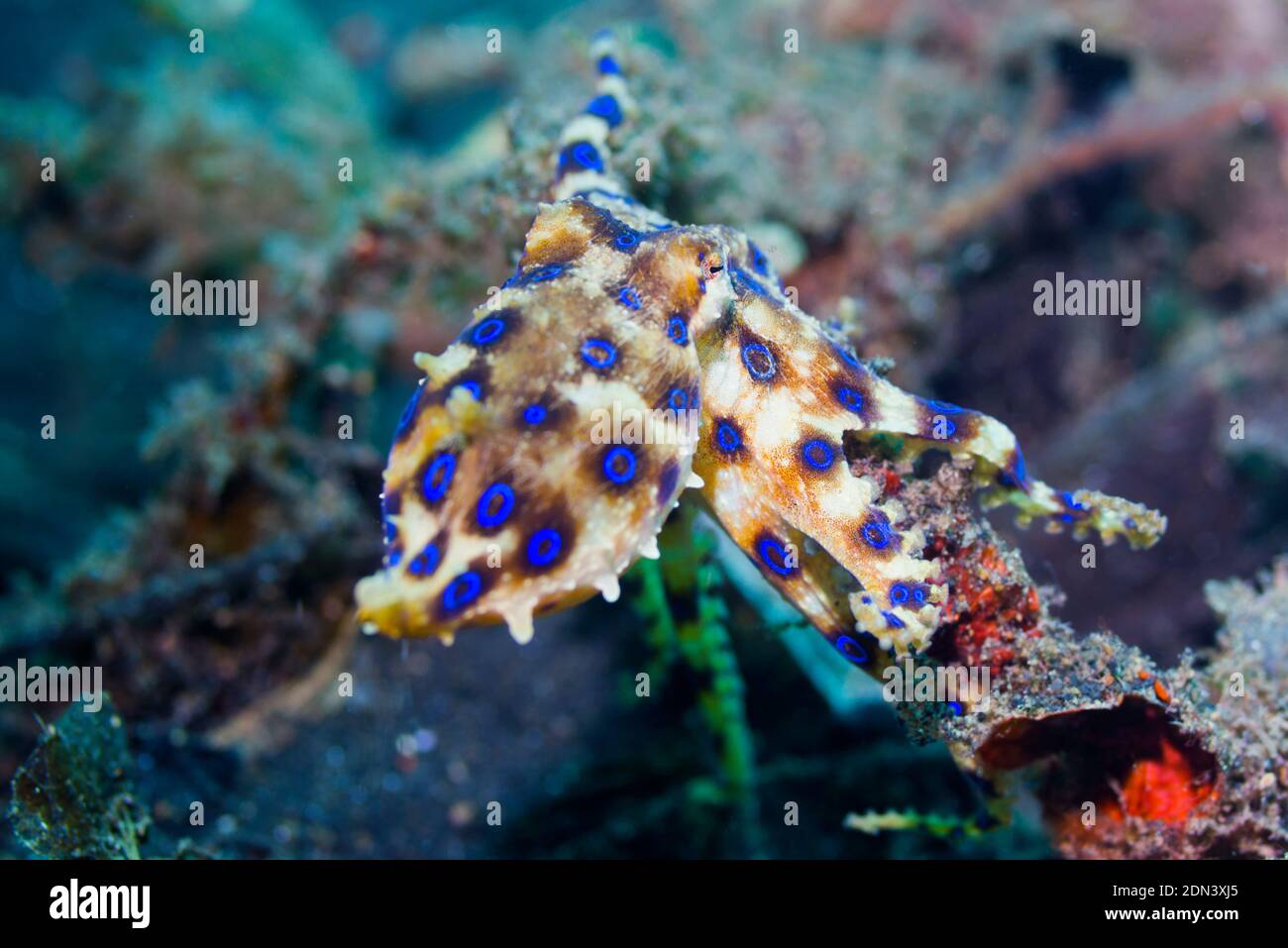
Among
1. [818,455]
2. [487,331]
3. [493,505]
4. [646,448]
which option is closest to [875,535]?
[818,455]

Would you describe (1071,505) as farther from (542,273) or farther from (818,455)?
(542,273)

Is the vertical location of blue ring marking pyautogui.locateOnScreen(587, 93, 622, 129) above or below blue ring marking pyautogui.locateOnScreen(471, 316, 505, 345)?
above

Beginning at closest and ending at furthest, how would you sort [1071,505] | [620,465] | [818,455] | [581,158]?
1. [620,465]
2. [818,455]
3. [1071,505]
4. [581,158]

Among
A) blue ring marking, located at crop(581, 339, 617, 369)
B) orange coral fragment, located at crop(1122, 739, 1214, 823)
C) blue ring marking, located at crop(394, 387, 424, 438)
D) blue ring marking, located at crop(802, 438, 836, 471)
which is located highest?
blue ring marking, located at crop(581, 339, 617, 369)

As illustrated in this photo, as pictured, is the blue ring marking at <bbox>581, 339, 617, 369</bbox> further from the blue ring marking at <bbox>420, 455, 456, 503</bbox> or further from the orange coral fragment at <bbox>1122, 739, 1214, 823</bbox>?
the orange coral fragment at <bbox>1122, 739, 1214, 823</bbox>

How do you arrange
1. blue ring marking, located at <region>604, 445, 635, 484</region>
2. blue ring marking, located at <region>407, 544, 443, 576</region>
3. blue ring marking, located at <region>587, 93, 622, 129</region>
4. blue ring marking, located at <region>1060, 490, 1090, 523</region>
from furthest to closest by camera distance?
blue ring marking, located at <region>587, 93, 622, 129</region> < blue ring marking, located at <region>1060, 490, 1090, 523</region> < blue ring marking, located at <region>604, 445, 635, 484</region> < blue ring marking, located at <region>407, 544, 443, 576</region>

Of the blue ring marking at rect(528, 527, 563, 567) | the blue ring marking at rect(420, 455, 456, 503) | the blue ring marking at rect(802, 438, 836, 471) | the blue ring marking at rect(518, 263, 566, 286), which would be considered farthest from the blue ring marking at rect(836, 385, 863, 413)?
the blue ring marking at rect(420, 455, 456, 503)
